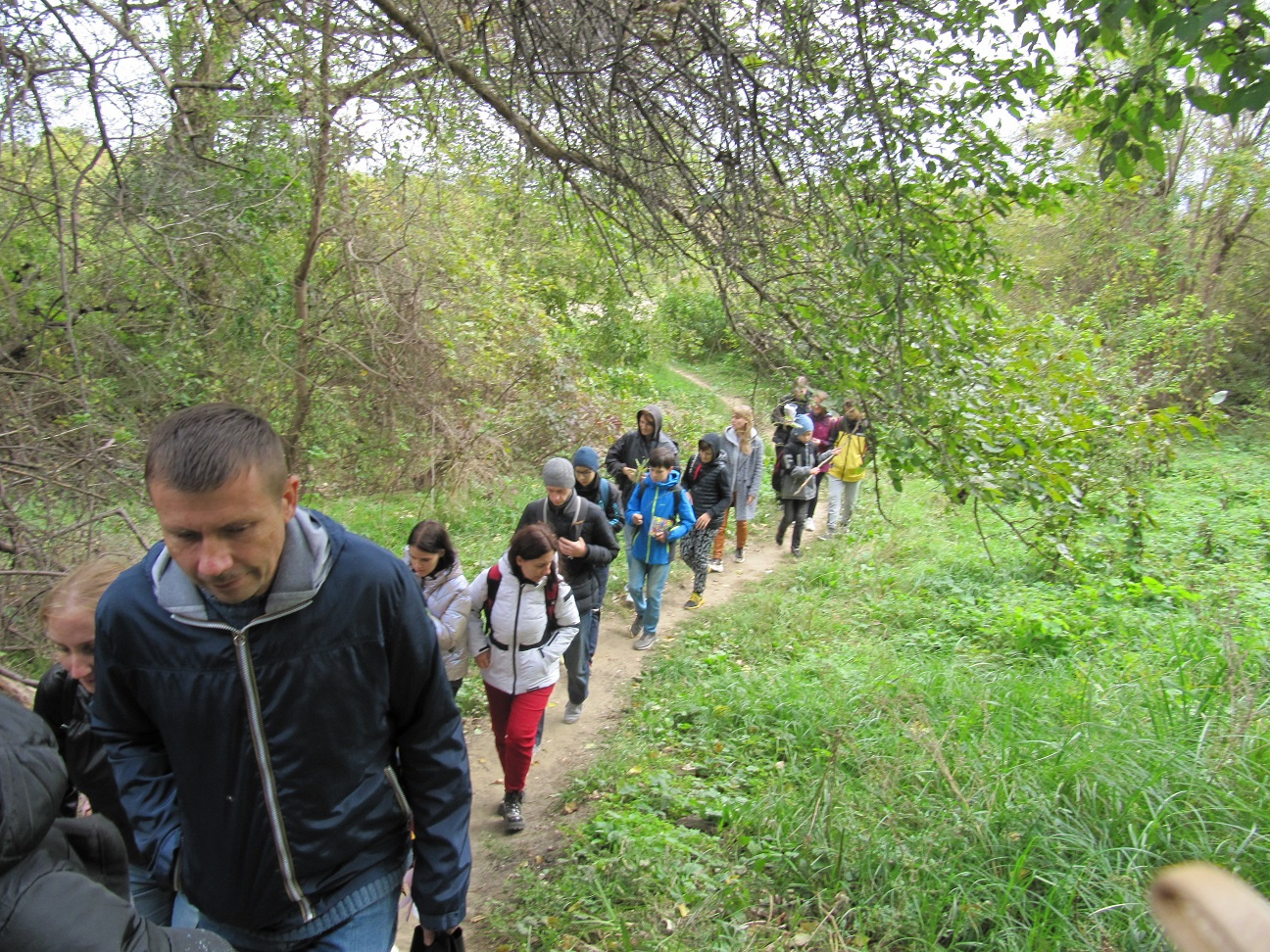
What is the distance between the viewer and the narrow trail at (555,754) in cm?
437

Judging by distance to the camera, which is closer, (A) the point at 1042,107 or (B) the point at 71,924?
(B) the point at 71,924

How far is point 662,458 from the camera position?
745 cm

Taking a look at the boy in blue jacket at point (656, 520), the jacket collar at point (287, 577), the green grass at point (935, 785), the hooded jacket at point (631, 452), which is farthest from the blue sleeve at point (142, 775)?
the hooded jacket at point (631, 452)

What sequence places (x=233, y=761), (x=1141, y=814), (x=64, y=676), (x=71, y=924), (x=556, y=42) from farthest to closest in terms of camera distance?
(x=556, y=42) → (x=1141, y=814) → (x=64, y=676) → (x=233, y=761) → (x=71, y=924)

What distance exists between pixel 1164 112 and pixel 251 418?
3.00m

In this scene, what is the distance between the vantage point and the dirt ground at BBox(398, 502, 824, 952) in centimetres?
438

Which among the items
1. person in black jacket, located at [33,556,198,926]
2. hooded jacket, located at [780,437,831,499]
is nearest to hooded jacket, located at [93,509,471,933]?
person in black jacket, located at [33,556,198,926]

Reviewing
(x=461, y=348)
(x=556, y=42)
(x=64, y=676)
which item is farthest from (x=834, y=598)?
(x=64, y=676)

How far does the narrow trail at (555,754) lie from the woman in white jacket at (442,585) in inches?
41.3

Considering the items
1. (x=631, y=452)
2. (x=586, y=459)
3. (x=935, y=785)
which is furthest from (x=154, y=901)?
(x=631, y=452)

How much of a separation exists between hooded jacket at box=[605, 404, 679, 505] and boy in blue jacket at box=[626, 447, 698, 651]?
1.89ft

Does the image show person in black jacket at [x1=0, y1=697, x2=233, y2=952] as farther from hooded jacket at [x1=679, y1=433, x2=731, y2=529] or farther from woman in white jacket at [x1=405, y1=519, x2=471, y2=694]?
hooded jacket at [x1=679, y1=433, x2=731, y2=529]

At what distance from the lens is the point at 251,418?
190cm

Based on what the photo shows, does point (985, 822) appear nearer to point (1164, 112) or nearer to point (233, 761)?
point (1164, 112)
